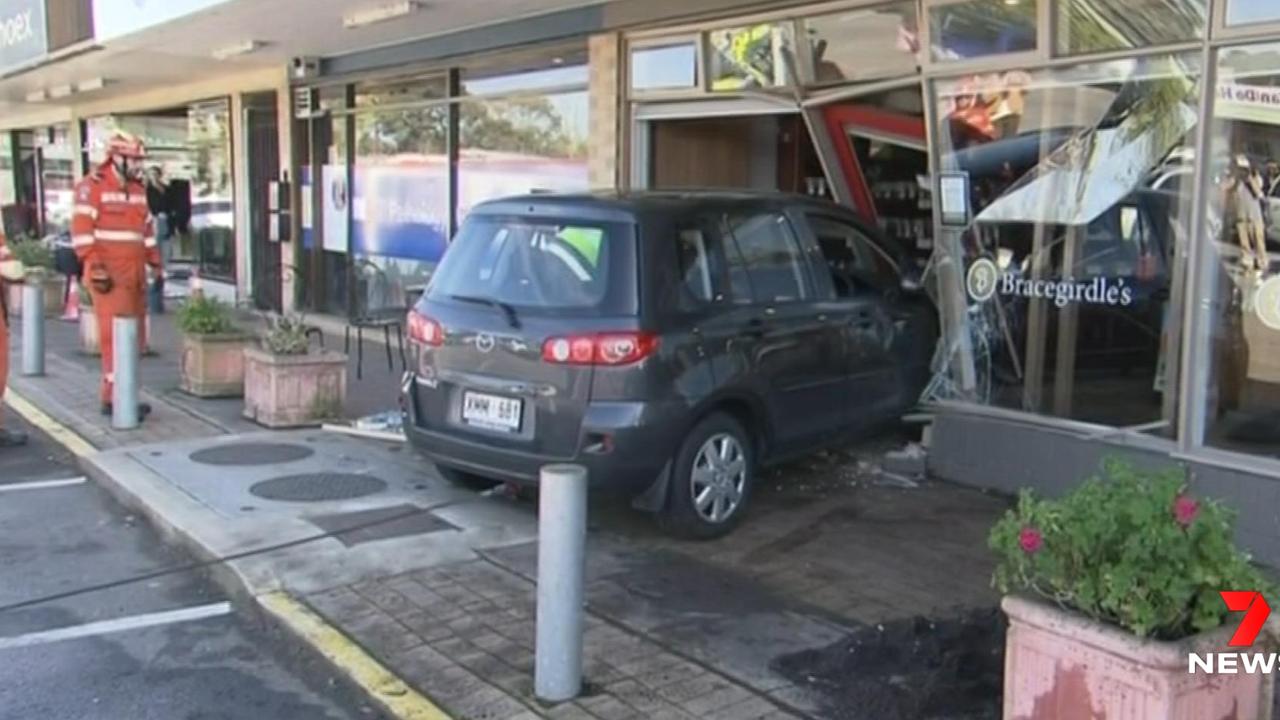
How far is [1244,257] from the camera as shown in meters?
5.98

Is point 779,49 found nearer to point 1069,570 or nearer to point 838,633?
point 838,633

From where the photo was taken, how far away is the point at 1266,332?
591cm

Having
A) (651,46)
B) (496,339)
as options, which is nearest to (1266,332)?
(496,339)

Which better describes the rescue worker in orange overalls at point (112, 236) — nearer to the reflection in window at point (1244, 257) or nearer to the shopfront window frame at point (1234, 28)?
the reflection in window at point (1244, 257)

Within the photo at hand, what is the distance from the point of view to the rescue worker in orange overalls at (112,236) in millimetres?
8914

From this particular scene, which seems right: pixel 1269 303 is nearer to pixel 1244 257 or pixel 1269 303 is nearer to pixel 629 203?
pixel 1244 257

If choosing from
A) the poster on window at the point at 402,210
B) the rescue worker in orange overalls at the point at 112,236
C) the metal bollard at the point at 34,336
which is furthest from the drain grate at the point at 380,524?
the poster on window at the point at 402,210

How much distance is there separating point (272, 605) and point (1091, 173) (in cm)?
486

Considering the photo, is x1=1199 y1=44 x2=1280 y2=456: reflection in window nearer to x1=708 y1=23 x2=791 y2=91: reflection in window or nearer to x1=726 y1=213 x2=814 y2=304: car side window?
x1=726 y1=213 x2=814 y2=304: car side window

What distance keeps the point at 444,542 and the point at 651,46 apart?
511cm

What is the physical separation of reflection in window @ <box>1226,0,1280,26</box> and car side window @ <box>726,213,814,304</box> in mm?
2363

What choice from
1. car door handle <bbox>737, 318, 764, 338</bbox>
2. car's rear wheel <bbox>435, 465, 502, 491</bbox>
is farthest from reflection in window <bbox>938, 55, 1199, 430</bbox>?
car's rear wheel <bbox>435, 465, 502, 491</bbox>

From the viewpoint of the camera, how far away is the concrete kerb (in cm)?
419

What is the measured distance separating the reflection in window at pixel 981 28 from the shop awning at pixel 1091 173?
26.2 inches
